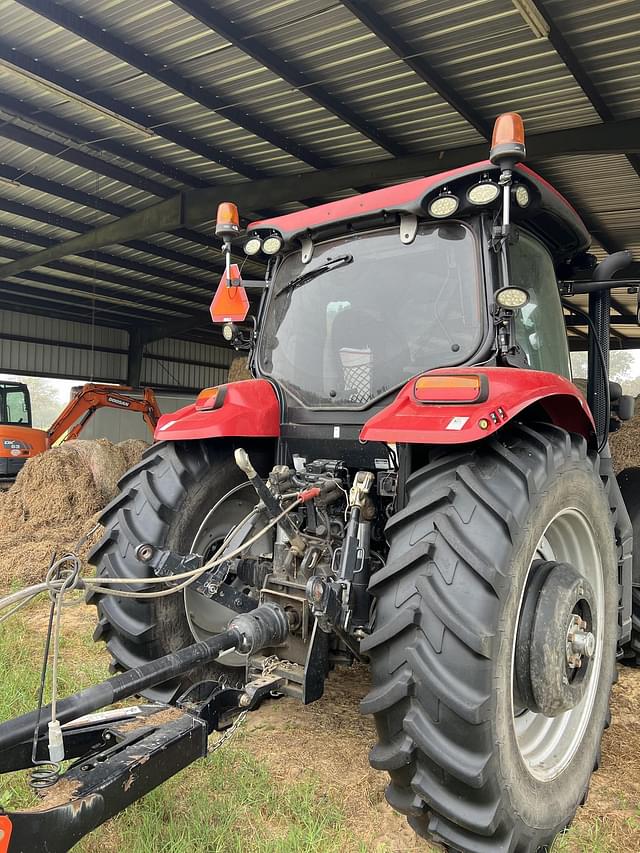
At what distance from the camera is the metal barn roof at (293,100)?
15.7ft

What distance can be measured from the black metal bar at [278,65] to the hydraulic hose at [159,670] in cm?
438

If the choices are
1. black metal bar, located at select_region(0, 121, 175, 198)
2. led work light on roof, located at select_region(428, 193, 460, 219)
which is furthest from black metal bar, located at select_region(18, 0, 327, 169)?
led work light on roof, located at select_region(428, 193, 460, 219)

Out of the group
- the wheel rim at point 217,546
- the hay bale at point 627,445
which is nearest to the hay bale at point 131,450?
the hay bale at point 627,445

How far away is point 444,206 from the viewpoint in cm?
247

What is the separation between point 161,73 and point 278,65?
40.3 inches

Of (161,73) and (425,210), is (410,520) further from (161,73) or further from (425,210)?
(161,73)

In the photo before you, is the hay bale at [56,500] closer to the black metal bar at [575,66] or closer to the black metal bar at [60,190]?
the black metal bar at [60,190]

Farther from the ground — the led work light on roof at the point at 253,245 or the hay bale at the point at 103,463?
the led work light on roof at the point at 253,245

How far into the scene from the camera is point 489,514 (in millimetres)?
1922

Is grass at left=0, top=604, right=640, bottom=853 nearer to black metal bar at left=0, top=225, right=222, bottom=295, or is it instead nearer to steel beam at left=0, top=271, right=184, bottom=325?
black metal bar at left=0, top=225, right=222, bottom=295

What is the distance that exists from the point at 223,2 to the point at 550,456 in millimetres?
4293

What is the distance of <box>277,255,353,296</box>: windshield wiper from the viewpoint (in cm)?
285

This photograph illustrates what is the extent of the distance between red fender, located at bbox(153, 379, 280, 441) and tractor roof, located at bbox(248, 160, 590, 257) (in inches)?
28.9

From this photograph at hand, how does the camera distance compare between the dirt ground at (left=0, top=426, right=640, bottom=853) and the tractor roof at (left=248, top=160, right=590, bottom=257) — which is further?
the tractor roof at (left=248, top=160, right=590, bottom=257)
